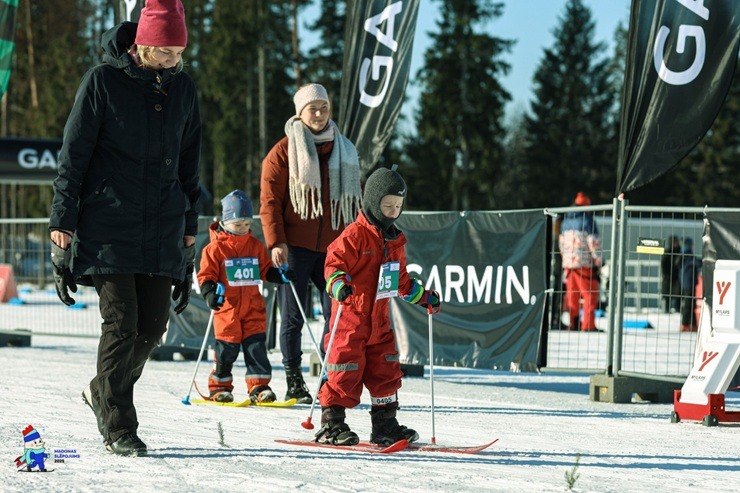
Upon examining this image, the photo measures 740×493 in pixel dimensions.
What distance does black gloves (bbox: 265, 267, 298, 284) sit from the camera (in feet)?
23.8

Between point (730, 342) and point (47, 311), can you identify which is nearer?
point (730, 342)

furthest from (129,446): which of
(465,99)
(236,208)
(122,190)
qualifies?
(465,99)

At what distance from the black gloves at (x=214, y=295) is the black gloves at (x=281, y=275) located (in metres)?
0.35

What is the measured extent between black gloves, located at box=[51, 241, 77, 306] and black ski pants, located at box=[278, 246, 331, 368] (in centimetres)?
266

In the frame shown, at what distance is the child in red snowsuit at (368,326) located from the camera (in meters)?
5.43

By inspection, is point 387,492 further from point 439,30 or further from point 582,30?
point 582,30

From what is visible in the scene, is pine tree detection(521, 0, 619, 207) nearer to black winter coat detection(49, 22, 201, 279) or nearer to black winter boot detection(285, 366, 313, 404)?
black winter boot detection(285, 366, 313, 404)

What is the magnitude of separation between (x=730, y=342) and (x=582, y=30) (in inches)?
2047

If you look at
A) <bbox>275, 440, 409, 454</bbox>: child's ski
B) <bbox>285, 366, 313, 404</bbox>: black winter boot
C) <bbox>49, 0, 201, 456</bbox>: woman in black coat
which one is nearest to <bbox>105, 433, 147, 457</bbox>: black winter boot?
<bbox>49, 0, 201, 456</bbox>: woman in black coat

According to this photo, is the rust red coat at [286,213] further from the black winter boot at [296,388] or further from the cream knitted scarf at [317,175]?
the black winter boot at [296,388]

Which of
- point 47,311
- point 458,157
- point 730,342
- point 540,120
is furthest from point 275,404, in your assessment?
point 540,120

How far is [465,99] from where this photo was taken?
44.3 metres

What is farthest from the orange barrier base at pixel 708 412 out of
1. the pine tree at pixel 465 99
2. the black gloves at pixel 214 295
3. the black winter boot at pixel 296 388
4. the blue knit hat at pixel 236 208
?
the pine tree at pixel 465 99

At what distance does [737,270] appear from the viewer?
724 cm
